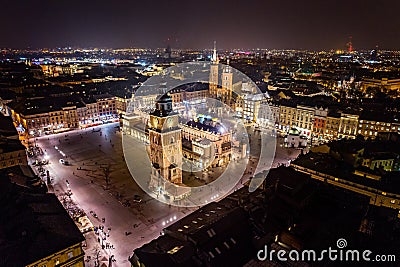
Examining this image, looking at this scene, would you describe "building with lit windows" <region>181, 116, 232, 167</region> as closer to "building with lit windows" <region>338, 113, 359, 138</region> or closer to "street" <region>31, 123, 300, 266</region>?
"street" <region>31, 123, 300, 266</region>

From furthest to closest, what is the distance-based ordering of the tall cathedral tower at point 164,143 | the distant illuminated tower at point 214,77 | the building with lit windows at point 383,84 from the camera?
1. the building with lit windows at point 383,84
2. the distant illuminated tower at point 214,77
3. the tall cathedral tower at point 164,143

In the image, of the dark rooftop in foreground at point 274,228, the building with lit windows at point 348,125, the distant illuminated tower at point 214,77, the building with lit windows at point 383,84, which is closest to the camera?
the dark rooftop in foreground at point 274,228

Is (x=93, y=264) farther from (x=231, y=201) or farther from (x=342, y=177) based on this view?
(x=342, y=177)

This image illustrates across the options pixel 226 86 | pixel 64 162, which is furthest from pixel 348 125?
pixel 64 162

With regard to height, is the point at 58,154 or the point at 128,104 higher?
the point at 128,104

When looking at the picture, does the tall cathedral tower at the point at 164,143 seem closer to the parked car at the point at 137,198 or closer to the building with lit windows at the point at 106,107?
the parked car at the point at 137,198

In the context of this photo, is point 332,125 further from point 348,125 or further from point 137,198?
point 137,198

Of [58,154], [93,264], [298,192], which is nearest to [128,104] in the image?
[58,154]

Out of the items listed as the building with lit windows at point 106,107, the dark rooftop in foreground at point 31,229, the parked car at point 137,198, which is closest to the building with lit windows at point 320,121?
the parked car at point 137,198

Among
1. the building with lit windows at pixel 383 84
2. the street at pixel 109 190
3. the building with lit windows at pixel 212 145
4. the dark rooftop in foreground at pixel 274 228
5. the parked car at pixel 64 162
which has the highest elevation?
the building with lit windows at pixel 383 84

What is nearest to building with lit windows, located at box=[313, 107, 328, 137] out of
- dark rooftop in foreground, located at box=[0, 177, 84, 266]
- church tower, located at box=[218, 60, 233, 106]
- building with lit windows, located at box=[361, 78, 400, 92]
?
church tower, located at box=[218, 60, 233, 106]
